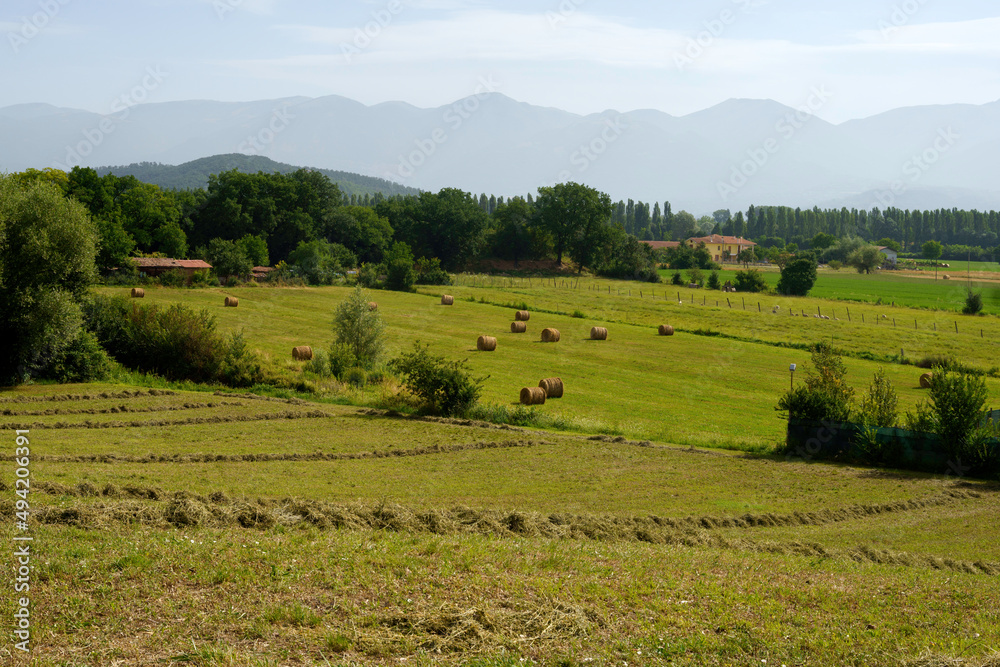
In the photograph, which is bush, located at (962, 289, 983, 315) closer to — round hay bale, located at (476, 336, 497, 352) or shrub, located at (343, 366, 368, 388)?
round hay bale, located at (476, 336, 497, 352)

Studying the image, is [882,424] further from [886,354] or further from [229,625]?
[886,354]

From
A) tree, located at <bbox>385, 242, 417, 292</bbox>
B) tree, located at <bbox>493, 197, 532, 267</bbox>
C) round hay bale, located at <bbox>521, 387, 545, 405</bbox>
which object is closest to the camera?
round hay bale, located at <bbox>521, 387, 545, 405</bbox>

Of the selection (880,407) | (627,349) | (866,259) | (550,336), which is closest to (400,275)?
(550,336)

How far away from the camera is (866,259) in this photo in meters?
142

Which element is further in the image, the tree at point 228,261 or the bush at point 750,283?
the bush at point 750,283

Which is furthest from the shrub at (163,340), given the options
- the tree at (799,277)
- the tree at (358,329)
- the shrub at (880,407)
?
the tree at (799,277)

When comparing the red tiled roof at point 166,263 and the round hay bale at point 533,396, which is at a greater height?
the red tiled roof at point 166,263

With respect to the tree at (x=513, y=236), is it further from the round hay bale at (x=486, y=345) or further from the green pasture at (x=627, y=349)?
the round hay bale at (x=486, y=345)

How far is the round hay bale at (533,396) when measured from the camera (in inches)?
1363

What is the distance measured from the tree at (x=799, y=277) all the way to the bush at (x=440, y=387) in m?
83.8

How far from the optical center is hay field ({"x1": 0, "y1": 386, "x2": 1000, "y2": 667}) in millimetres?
8250

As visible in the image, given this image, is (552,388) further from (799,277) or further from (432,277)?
(799,277)

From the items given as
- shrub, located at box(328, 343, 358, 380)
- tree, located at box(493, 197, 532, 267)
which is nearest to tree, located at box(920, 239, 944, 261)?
tree, located at box(493, 197, 532, 267)

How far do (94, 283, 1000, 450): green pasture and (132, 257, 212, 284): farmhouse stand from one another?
10.7m
